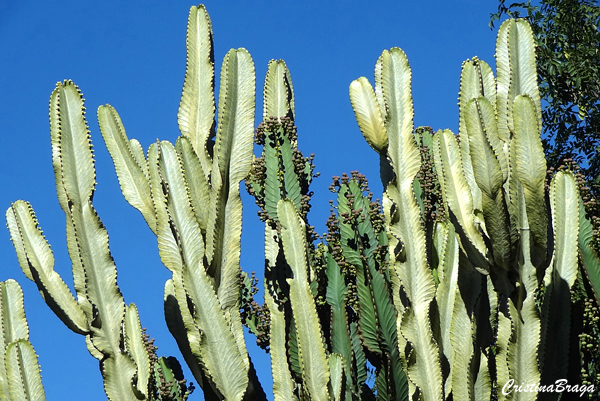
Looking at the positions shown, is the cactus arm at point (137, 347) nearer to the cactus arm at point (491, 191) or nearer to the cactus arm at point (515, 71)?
the cactus arm at point (491, 191)

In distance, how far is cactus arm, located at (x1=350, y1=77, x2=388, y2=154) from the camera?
4.59 m

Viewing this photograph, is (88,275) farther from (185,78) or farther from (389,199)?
(389,199)

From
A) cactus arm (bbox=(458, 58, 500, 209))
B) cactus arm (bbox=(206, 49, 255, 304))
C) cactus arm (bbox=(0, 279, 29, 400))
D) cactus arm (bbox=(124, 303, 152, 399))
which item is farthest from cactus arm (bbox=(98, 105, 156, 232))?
cactus arm (bbox=(458, 58, 500, 209))

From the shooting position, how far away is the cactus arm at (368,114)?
459cm

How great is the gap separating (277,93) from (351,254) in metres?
1.25

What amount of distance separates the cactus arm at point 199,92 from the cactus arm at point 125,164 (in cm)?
37

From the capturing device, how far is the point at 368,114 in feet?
15.2

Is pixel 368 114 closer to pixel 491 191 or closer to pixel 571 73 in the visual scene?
pixel 491 191

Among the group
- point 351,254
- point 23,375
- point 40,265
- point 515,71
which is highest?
point 515,71

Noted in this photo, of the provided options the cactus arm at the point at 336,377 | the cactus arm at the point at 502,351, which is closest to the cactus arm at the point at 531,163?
the cactus arm at the point at 502,351

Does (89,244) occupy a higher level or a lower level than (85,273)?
higher

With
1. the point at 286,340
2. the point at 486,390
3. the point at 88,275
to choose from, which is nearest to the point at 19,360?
the point at 88,275

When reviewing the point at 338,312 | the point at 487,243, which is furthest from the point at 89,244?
the point at 487,243

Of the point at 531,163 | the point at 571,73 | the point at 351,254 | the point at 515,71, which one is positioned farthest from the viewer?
the point at 571,73
